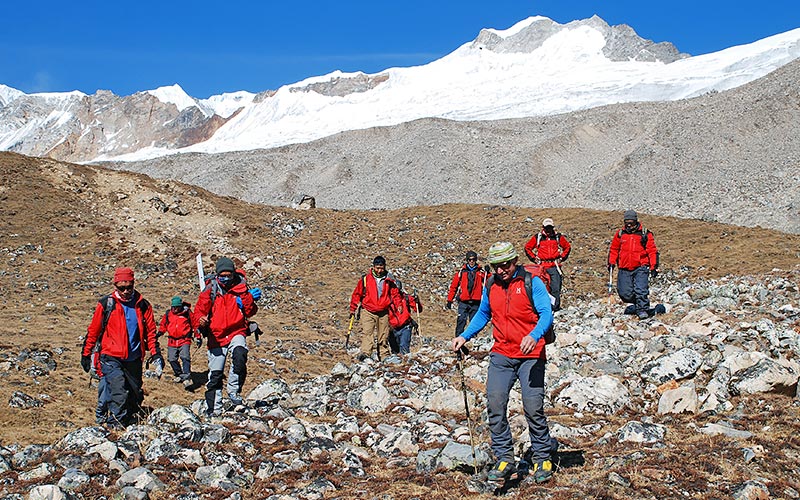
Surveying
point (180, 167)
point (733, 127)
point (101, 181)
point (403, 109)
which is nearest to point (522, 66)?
point (403, 109)

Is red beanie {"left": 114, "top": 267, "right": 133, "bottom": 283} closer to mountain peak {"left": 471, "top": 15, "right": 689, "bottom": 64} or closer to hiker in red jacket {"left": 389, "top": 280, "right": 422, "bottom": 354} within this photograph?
hiker in red jacket {"left": 389, "top": 280, "right": 422, "bottom": 354}

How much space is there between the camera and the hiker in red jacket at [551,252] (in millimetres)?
14422

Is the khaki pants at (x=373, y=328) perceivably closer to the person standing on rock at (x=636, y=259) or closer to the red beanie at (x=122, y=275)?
the person standing on rock at (x=636, y=259)

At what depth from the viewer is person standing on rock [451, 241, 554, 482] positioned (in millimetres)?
6199

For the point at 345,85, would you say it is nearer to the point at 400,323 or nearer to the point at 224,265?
the point at 400,323

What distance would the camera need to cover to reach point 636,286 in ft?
44.5

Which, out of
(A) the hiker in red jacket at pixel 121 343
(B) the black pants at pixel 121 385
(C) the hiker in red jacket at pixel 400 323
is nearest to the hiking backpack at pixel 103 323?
(A) the hiker in red jacket at pixel 121 343

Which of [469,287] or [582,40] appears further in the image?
[582,40]

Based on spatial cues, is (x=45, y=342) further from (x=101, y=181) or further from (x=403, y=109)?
(x=403, y=109)

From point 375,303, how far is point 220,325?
459 centimetres

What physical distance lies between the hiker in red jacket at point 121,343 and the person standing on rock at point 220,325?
0.75 meters

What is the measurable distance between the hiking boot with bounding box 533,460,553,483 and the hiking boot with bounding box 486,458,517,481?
0.22m

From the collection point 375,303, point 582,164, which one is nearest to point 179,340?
point 375,303

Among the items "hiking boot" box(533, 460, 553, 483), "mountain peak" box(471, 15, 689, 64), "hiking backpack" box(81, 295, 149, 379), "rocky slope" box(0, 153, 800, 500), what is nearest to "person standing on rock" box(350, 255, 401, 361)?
"rocky slope" box(0, 153, 800, 500)
